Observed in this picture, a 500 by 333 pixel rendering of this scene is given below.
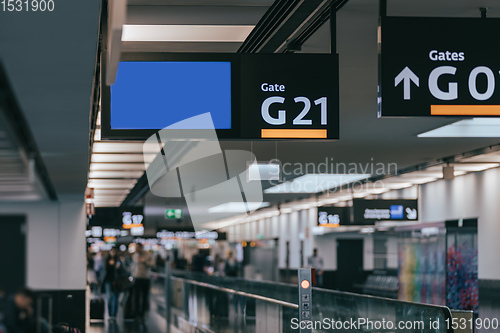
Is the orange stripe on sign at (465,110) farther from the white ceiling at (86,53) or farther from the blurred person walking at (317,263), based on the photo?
the blurred person walking at (317,263)

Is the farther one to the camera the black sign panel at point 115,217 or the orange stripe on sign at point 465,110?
the black sign panel at point 115,217

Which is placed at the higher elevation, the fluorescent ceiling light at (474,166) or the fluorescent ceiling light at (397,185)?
the fluorescent ceiling light at (474,166)

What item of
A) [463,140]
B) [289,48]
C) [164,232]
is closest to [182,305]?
[463,140]

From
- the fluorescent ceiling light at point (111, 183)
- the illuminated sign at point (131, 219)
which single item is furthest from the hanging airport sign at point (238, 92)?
the illuminated sign at point (131, 219)

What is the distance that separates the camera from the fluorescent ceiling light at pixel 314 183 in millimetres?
20578

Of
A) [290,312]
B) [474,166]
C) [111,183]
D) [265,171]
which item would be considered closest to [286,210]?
[111,183]

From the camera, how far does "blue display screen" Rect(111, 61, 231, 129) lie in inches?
230

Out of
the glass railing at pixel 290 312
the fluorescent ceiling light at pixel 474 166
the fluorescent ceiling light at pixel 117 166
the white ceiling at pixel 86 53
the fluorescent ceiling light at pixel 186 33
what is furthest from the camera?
the fluorescent ceiling light at pixel 474 166

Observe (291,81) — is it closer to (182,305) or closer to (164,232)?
(182,305)

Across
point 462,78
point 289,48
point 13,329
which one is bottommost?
point 13,329

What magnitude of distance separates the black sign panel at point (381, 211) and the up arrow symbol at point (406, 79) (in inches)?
557

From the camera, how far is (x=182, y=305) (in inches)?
796

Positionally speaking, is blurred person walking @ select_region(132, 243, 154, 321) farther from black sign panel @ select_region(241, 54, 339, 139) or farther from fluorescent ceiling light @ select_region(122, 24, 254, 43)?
black sign panel @ select_region(241, 54, 339, 139)

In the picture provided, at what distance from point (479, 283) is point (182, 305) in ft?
24.4
